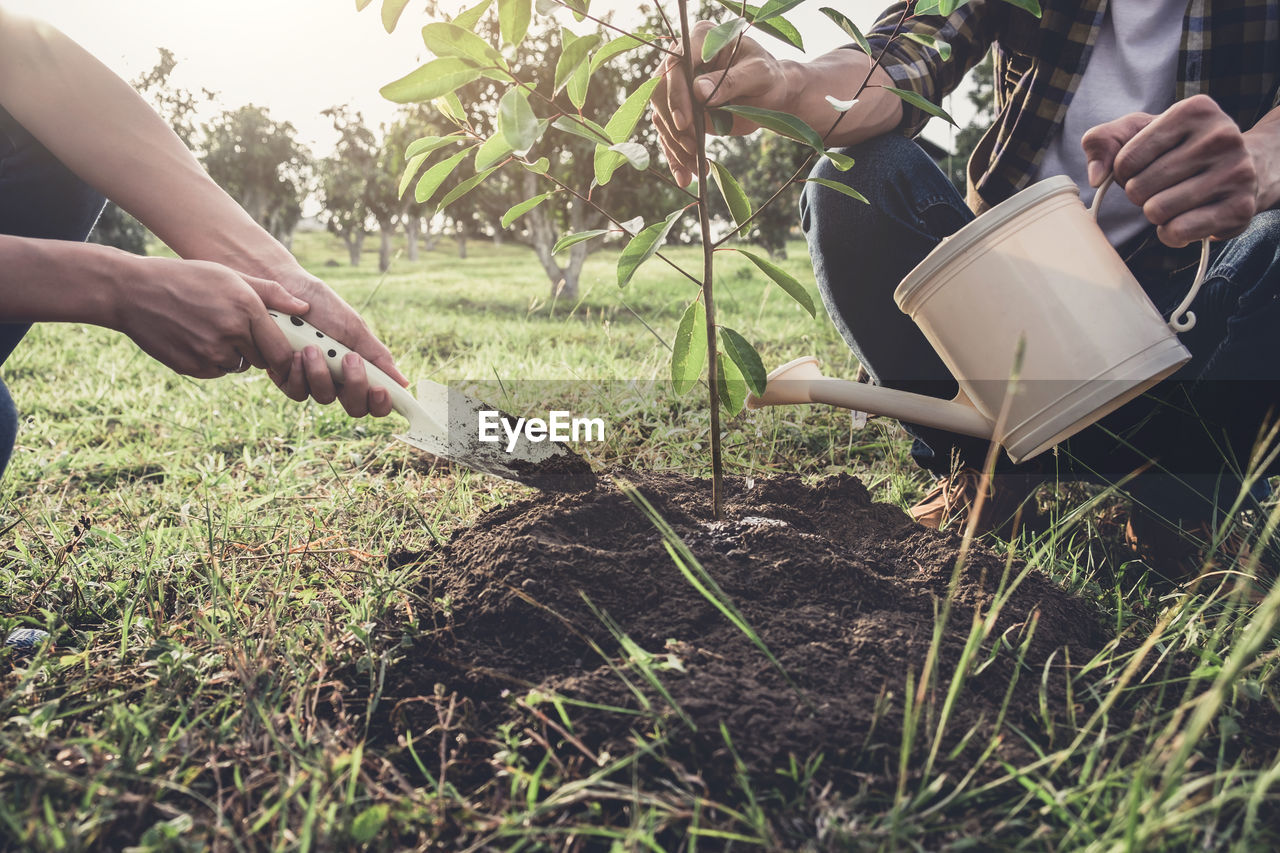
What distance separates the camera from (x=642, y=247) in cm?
113

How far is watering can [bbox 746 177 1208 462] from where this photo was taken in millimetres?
1206

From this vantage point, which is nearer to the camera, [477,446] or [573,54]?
[573,54]

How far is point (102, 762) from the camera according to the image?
896 millimetres

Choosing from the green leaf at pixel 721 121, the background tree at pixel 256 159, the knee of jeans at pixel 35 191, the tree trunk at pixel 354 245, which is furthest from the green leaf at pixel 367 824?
the tree trunk at pixel 354 245

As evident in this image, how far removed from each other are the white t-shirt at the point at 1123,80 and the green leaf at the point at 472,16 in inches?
58.1

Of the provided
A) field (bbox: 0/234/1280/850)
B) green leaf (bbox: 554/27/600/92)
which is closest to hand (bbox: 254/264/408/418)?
field (bbox: 0/234/1280/850)

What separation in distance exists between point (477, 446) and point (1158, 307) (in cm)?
160

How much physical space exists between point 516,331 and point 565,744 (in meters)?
4.34

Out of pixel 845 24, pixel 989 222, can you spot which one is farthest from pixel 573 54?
pixel 989 222

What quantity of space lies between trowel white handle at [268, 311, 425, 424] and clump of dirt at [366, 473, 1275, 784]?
30 cm

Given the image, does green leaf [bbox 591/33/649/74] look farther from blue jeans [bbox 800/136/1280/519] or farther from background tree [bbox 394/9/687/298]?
background tree [bbox 394/9/687/298]

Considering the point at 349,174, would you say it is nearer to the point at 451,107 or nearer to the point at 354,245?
the point at 354,245

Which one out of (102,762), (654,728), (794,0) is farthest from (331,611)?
(794,0)

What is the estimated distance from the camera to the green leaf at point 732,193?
1.21 m
